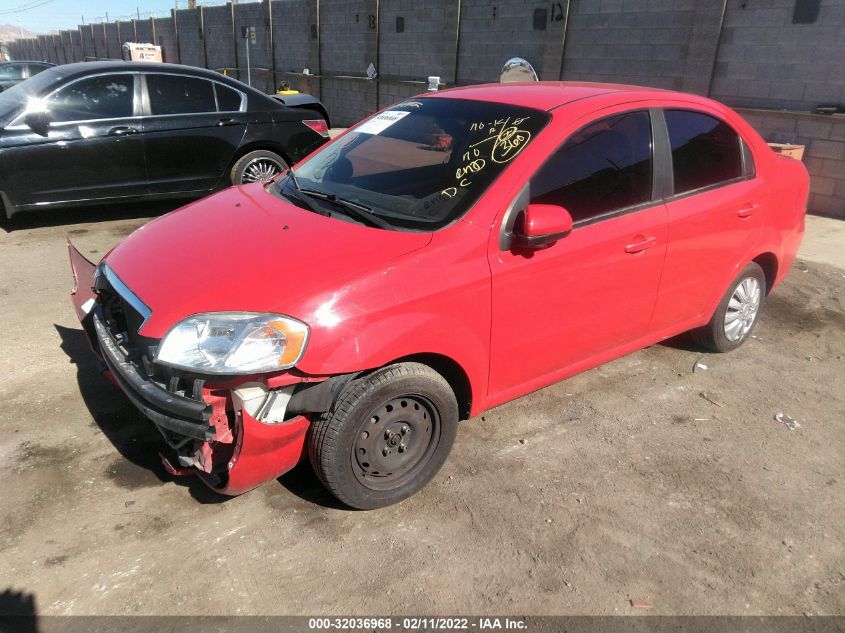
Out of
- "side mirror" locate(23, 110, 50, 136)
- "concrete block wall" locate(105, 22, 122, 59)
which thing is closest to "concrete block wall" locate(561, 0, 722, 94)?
"side mirror" locate(23, 110, 50, 136)

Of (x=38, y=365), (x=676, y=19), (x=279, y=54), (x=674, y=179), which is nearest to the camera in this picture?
(x=674, y=179)

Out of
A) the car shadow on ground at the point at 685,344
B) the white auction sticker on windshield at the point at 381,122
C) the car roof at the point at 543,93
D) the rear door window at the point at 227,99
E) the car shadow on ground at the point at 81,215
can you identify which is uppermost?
the car roof at the point at 543,93

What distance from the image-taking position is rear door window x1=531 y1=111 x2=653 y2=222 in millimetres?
3004

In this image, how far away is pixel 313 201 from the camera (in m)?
3.22

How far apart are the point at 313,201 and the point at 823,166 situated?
803cm

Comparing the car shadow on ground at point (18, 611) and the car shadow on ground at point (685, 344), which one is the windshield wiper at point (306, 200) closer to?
the car shadow on ground at point (18, 611)

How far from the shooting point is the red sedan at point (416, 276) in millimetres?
2414

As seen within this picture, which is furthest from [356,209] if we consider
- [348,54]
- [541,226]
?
[348,54]

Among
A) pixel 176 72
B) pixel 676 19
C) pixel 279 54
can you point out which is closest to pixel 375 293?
pixel 176 72

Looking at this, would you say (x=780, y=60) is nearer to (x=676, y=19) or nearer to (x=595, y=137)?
(x=676, y=19)

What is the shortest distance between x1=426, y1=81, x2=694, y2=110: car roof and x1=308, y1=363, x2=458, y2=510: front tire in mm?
1556

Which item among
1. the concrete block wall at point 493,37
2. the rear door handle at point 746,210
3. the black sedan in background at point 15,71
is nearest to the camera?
the rear door handle at point 746,210

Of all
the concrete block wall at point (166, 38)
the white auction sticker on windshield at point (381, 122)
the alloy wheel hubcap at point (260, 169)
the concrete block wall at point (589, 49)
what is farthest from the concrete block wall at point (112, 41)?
the white auction sticker on windshield at point (381, 122)

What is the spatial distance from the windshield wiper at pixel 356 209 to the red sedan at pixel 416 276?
0.01m
